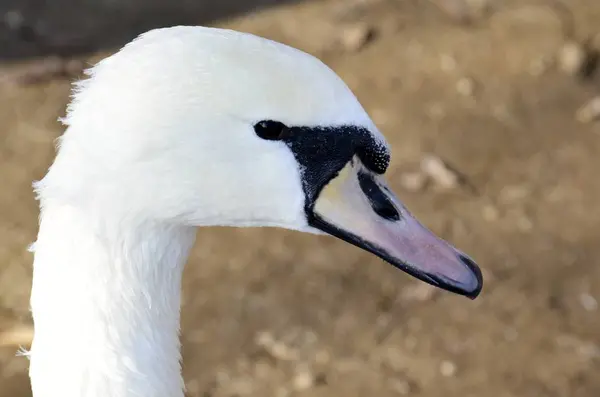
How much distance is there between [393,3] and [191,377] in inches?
68.4

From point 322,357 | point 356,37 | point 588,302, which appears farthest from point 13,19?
point 588,302

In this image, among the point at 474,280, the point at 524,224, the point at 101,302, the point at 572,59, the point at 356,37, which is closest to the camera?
the point at 101,302

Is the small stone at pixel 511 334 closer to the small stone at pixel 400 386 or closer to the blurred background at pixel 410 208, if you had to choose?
the blurred background at pixel 410 208

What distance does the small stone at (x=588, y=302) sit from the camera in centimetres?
220

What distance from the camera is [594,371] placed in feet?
6.77

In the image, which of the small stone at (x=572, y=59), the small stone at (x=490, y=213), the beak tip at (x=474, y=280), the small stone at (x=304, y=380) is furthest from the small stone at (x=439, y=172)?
the beak tip at (x=474, y=280)

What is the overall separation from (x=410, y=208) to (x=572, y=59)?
2.85 ft

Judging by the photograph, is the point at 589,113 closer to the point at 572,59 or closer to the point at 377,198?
the point at 572,59

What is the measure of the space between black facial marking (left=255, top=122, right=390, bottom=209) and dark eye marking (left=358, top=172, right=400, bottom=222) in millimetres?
21

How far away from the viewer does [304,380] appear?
6.84ft

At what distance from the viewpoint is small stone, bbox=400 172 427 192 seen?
2.53m

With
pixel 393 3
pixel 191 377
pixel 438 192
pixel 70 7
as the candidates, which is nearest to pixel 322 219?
pixel 191 377

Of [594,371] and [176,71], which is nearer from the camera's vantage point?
[176,71]

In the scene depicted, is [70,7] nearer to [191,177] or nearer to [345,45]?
[345,45]
